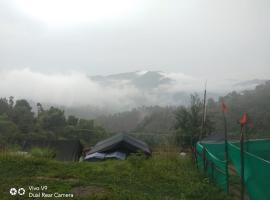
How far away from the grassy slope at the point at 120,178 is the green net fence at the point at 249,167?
0.33 m

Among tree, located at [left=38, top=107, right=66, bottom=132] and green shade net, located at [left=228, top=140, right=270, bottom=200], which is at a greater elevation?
tree, located at [left=38, top=107, right=66, bottom=132]

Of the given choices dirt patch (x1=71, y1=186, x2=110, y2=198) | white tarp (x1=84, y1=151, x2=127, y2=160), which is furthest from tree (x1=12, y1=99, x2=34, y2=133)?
dirt patch (x1=71, y1=186, x2=110, y2=198)

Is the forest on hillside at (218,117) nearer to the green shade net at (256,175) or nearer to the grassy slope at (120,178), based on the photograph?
the grassy slope at (120,178)

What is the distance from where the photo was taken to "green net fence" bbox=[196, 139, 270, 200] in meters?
4.26

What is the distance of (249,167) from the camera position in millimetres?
4852

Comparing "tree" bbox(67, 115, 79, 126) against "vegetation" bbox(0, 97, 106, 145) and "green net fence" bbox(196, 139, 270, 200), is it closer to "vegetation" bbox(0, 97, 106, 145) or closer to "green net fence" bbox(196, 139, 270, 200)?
"vegetation" bbox(0, 97, 106, 145)

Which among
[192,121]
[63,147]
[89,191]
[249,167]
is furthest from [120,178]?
[192,121]

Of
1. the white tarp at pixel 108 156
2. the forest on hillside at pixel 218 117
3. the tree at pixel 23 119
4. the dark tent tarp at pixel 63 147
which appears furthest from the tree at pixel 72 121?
the white tarp at pixel 108 156

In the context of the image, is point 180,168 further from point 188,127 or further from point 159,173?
point 188,127

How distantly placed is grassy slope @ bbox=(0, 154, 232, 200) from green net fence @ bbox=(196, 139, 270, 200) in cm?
33

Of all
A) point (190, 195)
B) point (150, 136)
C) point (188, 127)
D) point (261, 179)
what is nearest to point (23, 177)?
point (190, 195)

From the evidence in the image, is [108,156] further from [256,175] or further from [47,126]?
[47,126]

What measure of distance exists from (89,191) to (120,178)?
61.6 inches

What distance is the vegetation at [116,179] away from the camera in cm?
613
